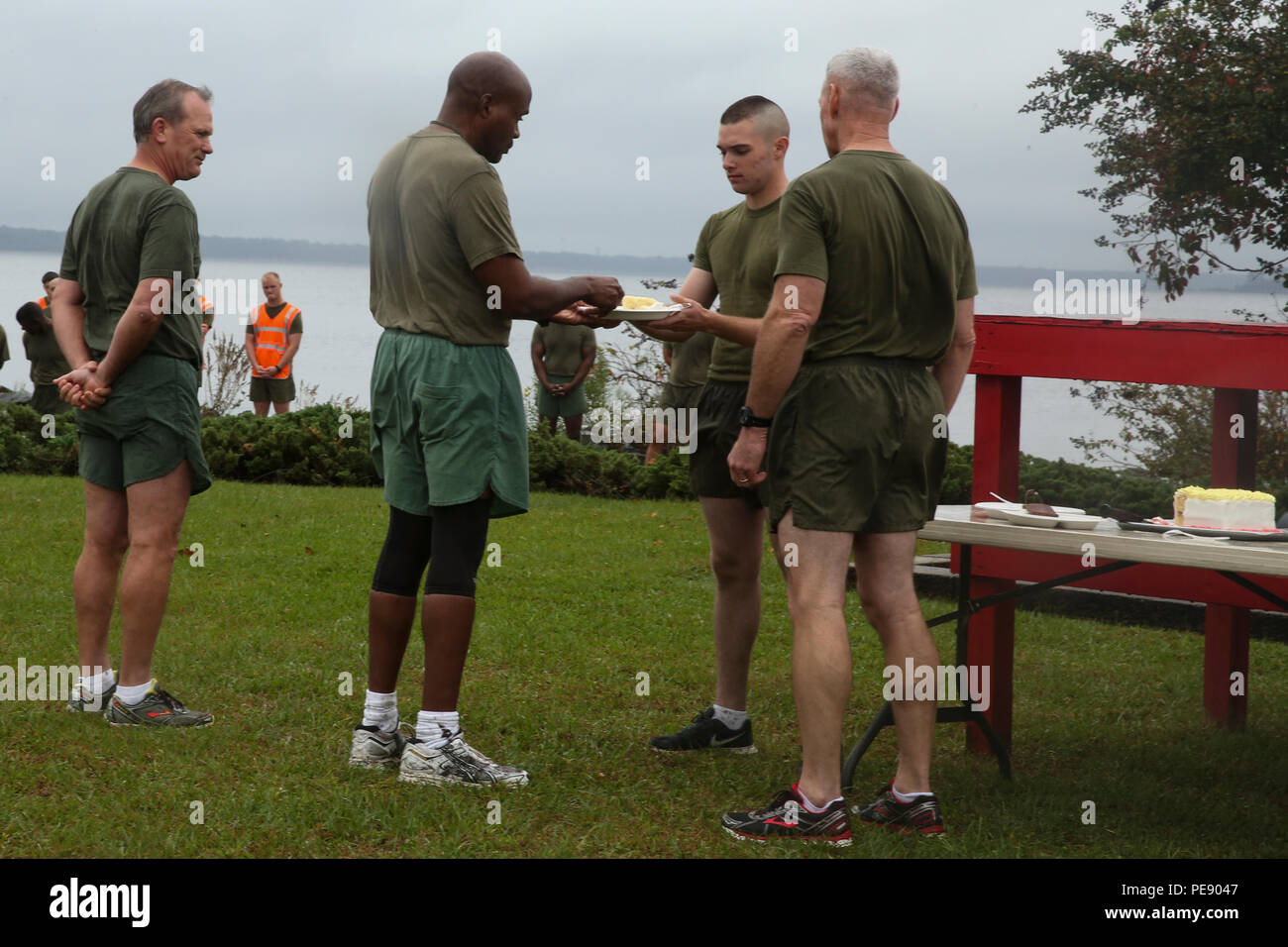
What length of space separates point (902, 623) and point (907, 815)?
0.56 meters

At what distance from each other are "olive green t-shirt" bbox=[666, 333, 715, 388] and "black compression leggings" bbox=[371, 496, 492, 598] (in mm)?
1088

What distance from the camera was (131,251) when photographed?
4.79m

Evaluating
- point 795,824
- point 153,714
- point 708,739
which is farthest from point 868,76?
point 153,714

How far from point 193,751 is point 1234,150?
10.1m

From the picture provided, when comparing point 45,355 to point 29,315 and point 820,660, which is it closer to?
point 29,315

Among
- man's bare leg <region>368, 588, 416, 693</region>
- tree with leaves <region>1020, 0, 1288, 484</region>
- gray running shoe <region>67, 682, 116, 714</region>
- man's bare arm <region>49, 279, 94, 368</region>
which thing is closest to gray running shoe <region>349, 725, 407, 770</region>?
man's bare leg <region>368, 588, 416, 693</region>

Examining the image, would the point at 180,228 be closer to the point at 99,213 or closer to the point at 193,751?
the point at 99,213

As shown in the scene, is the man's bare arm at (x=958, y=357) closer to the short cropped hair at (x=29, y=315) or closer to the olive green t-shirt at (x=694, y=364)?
the olive green t-shirt at (x=694, y=364)

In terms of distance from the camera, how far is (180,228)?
474 centimetres

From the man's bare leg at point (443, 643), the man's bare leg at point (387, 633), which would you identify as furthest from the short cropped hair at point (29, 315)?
the man's bare leg at point (443, 643)

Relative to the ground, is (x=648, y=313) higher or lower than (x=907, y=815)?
higher

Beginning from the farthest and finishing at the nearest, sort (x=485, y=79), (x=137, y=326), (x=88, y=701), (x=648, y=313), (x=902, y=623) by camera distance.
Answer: (x=88, y=701)
(x=137, y=326)
(x=648, y=313)
(x=485, y=79)
(x=902, y=623)

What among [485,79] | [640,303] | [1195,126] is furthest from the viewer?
[1195,126]
